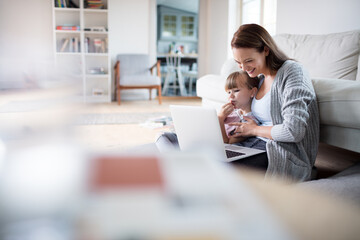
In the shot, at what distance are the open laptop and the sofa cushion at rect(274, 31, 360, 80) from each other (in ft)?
3.39

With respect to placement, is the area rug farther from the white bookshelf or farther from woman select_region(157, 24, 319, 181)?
woman select_region(157, 24, 319, 181)

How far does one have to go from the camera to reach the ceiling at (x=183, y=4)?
7.43 meters

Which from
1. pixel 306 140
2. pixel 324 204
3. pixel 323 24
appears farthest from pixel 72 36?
pixel 324 204

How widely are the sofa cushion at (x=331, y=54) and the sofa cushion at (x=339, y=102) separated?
68cm

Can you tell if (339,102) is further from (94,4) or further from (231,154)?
(94,4)

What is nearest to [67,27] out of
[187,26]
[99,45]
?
[99,45]

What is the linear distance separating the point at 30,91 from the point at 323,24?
292 cm

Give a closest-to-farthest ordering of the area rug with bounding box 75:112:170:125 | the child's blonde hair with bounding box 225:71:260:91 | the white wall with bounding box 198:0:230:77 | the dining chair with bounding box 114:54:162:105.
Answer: the child's blonde hair with bounding box 225:71:260:91
the area rug with bounding box 75:112:170:125
the dining chair with bounding box 114:54:162:105
the white wall with bounding box 198:0:230:77

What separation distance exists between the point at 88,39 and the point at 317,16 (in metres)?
3.20

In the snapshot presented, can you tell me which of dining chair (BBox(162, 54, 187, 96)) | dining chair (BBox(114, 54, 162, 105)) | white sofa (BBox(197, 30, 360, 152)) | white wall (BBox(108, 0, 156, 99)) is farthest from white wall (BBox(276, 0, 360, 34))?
dining chair (BBox(162, 54, 187, 96))

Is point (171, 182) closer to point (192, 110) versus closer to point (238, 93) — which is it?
point (192, 110)

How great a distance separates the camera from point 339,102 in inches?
54.4

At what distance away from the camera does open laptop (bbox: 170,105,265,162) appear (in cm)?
115

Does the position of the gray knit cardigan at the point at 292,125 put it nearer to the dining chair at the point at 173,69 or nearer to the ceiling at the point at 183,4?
the dining chair at the point at 173,69
